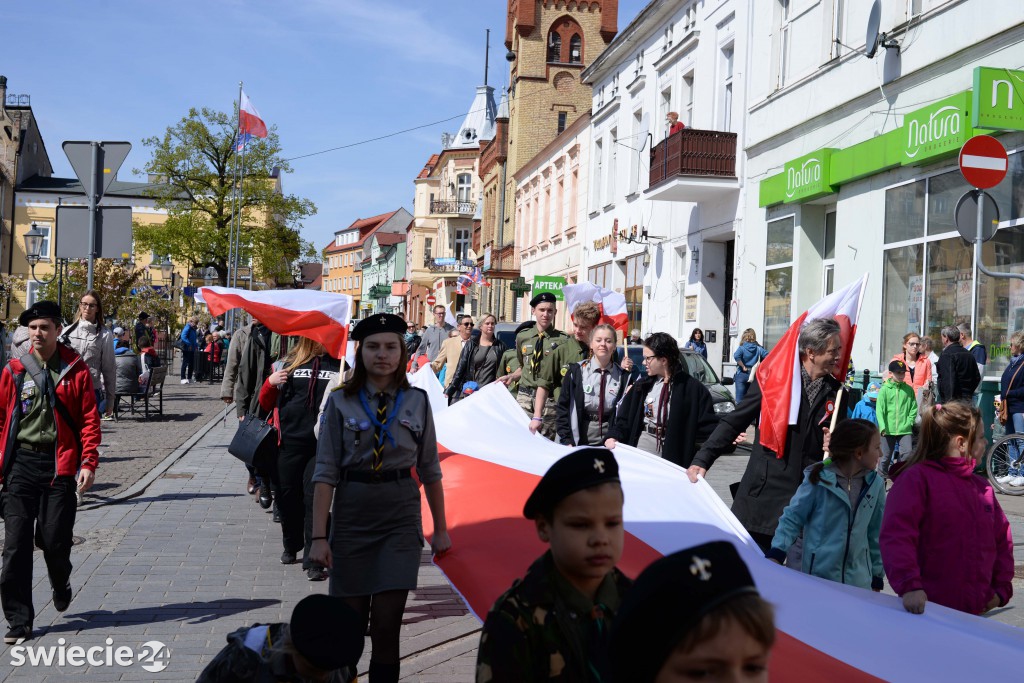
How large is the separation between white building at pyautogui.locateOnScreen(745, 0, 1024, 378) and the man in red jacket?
471 inches

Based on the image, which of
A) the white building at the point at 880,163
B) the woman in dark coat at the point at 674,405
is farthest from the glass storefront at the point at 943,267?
the woman in dark coat at the point at 674,405

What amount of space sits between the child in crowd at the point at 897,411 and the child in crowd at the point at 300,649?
12.8 metres

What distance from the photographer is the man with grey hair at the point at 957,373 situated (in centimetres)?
1405

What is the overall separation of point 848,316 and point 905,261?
495 inches

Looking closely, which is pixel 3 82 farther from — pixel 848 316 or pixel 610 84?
pixel 848 316

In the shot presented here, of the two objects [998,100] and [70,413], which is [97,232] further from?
[998,100]

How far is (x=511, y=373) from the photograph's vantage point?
1152 centimetres

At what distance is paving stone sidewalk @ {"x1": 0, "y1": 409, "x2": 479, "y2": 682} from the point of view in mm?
5957

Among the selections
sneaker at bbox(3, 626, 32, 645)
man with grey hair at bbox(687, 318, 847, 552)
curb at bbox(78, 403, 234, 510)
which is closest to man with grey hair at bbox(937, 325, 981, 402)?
man with grey hair at bbox(687, 318, 847, 552)

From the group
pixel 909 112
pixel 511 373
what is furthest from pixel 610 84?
pixel 511 373

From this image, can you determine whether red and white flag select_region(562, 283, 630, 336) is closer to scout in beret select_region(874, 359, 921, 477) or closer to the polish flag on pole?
scout in beret select_region(874, 359, 921, 477)

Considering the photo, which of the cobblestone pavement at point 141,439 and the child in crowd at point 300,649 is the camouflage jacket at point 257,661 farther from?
the cobblestone pavement at point 141,439

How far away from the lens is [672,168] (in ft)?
87.6

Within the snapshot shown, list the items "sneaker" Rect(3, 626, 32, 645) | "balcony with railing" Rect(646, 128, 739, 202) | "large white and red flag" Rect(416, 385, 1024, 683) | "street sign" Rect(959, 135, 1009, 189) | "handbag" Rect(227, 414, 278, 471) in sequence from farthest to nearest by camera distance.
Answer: "balcony with railing" Rect(646, 128, 739, 202), "street sign" Rect(959, 135, 1009, 189), "handbag" Rect(227, 414, 278, 471), "sneaker" Rect(3, 626, 32, 645), "large white and red flag" Rect(416, 385, 1024, 683)
